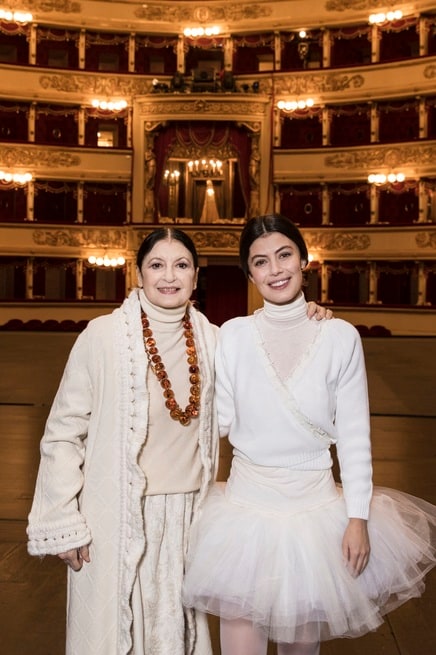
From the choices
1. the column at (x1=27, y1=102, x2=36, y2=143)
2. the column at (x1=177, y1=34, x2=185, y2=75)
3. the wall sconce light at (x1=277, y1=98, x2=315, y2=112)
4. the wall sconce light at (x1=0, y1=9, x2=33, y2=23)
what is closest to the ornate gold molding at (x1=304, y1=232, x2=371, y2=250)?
the wall sconce light at (x1=277, y1=98, x2=315, y2=112)

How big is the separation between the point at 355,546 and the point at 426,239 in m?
24.9

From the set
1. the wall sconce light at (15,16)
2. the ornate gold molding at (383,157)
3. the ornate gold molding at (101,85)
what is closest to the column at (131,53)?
the ornate gold molding at (101,85)

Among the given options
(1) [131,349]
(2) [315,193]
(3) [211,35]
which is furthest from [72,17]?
(1) [131,349]

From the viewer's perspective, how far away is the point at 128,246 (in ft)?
90.8

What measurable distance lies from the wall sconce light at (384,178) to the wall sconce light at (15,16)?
1390 centimetres

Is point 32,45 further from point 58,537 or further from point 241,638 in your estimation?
point 241,638

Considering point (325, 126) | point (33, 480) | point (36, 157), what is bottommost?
point (33, 480)

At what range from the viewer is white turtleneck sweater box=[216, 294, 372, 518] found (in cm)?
277

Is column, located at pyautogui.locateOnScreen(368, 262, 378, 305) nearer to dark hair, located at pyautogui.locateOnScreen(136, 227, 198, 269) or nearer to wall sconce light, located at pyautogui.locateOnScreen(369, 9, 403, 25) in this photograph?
wall sconce light, located at pyautogui.locateOnScreen(369, 9, 403, 25)

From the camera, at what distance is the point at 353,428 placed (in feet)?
9.07

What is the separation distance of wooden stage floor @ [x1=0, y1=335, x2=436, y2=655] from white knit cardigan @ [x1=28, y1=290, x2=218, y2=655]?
1.37 metres

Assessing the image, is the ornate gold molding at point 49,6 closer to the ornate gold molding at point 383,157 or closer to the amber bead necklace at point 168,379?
the ornate gold molding at point 383,157

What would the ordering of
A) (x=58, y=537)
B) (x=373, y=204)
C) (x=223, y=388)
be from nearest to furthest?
(x=58, y=537)
(x=223, y=388)
(x=373, y=204)

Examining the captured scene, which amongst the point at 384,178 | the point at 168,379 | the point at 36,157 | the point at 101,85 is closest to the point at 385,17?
the point at 384,178
